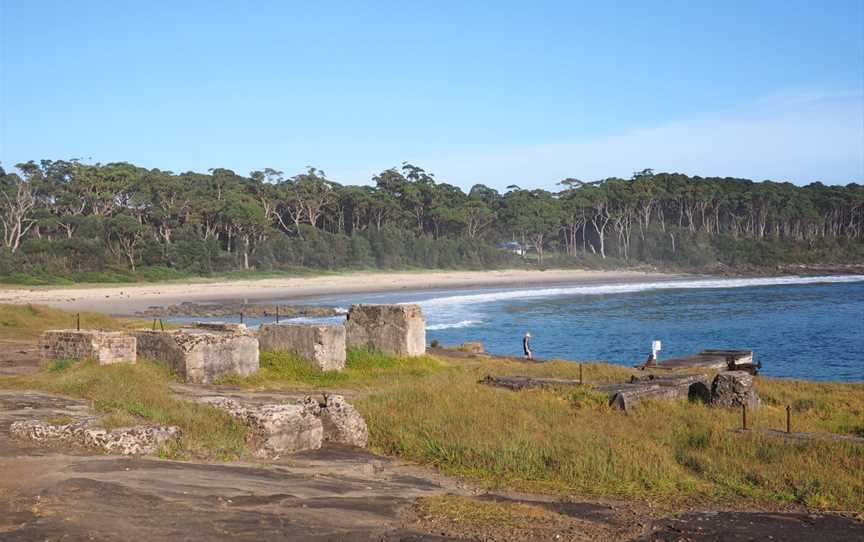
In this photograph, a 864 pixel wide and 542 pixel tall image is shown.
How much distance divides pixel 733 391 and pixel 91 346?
470 inches

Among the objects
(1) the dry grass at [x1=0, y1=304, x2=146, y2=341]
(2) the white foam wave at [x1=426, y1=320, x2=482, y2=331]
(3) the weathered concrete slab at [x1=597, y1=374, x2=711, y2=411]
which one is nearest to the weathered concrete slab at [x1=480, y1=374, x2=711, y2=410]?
(3) the weathered concrete slab at [x1=597, y1=374, x2=711, y2=411]

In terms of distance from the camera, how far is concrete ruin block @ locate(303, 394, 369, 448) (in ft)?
40.0

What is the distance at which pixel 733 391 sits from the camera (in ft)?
50.9

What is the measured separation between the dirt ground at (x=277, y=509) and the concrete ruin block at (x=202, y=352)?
22.1ft

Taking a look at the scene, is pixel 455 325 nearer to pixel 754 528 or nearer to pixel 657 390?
pixel 657 390

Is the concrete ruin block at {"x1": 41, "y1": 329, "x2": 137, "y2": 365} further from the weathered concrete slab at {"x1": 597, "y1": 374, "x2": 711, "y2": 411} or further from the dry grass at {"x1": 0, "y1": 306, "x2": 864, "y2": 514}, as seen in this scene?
the weathered concrete slab at {"x1": 597, "y1": 374, "x2": 711, "y2": 411}

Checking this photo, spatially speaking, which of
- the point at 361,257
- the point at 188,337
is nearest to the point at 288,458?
the point at 188,337

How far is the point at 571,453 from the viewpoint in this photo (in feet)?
35.4

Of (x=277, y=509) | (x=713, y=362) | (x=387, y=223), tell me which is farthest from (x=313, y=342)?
(x=387, y=223)

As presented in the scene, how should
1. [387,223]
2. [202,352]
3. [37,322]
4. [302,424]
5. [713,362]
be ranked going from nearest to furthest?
[302,424] → [202,352] → [713,362] → [37,322] → [387,223]

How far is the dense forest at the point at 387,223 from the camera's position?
68.7 m

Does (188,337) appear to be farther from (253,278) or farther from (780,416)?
(253,278)

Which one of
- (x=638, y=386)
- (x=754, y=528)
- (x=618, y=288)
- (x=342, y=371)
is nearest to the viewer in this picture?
(x=754, y=528)

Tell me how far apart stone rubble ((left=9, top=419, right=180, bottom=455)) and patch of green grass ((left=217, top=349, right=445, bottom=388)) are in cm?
661
